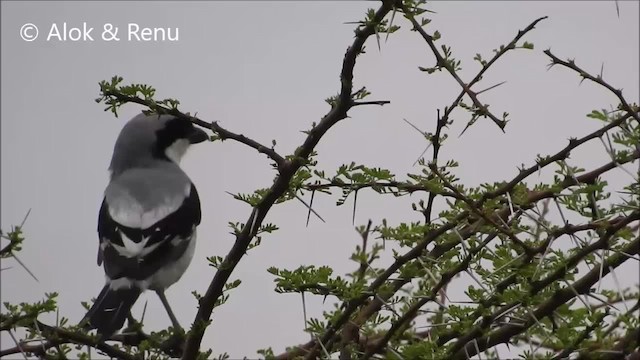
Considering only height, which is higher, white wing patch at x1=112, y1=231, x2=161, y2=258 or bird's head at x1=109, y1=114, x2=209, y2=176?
bird's head at x1=109, y1=114, x2=209, y2=176

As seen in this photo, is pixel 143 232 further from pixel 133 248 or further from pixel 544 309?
pixel 544 309

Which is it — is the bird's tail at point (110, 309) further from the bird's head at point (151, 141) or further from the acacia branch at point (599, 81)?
the acacia branch at point (599, 81)

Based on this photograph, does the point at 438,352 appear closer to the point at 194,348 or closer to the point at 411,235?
the point at 411,235

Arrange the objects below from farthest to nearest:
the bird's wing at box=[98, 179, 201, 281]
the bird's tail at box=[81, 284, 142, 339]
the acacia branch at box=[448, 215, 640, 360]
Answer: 1. the bird's wing at box=[98, 179, 201, 281]
2. the bird's tail at box=[81, 284, 142, 339]
3. the acacia branch at box=[448, 215, 640, 360]

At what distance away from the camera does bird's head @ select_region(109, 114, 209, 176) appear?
360 centimetres

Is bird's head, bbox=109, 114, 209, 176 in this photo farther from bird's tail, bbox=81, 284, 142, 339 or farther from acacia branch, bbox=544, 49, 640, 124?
acacia branch, bbox=544, 49, 640, 124

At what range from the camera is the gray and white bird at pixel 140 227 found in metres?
2.77

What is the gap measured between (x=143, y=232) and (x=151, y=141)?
32.3 inches

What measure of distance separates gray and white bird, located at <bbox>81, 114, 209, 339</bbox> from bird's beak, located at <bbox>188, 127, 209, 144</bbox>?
0.79 feet

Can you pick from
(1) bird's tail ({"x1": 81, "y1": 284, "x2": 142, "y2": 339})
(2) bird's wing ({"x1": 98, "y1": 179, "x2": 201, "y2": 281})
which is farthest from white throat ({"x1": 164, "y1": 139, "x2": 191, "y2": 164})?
(1) bird's tail ({"x1": 81, "y1": 284, "x2": 142, "y2": 339})

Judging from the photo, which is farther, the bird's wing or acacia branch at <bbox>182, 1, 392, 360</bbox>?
the bird's wing

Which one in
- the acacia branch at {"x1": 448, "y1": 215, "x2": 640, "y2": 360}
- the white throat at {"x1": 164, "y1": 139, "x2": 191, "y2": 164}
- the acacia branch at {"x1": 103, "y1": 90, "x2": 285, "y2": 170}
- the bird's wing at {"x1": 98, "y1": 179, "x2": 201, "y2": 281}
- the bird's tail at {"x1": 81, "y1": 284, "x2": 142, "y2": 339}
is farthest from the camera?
the white throat at {"x1": 164, "y1": 139, "x2": 191, "y2": 164}

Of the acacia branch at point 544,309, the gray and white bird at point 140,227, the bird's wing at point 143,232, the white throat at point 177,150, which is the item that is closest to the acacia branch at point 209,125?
the acacia branch at point 544,309

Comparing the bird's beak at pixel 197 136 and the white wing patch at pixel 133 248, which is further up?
the bird's beak at pixel 197 136
